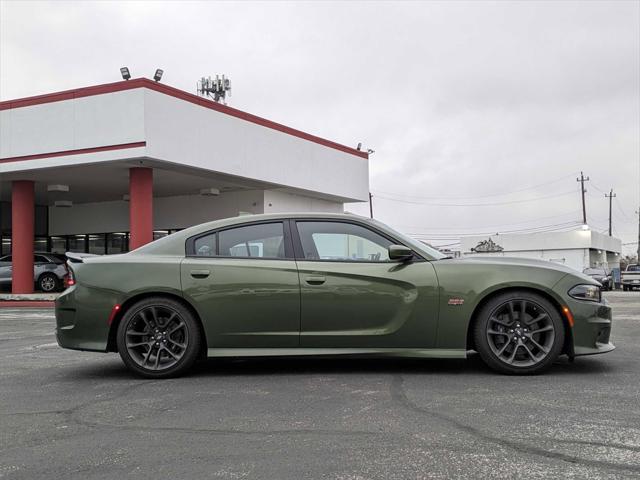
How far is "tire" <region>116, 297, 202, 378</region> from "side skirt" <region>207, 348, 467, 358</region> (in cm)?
23

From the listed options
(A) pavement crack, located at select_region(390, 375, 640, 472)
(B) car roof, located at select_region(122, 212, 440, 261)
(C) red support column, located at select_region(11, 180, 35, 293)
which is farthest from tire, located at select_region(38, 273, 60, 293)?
(A) pavement crack, located at select_region(390, 375, 640, 472)

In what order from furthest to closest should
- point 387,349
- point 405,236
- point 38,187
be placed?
point 38,187 < point 405,236 < point 387,349

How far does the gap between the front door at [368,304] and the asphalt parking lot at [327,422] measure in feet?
1.14

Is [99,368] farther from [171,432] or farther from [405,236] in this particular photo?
[405,236]

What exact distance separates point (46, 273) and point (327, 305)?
19.1 meters

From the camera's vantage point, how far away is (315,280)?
5434 mm

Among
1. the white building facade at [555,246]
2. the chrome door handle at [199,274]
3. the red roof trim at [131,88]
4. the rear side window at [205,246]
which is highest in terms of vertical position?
the red roof trim at [131,88]

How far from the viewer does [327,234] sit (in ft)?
18.9

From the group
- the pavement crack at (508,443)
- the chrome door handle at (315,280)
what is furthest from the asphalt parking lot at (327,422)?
the chrome door handle at (315,280)

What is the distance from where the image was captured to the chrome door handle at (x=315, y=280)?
543 cm

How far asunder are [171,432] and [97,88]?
1507 cm

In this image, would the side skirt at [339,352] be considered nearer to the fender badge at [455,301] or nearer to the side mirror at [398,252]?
the fender badge at [455,301]

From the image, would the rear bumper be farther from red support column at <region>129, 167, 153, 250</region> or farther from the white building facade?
the white building facade

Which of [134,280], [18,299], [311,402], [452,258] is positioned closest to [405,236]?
[452,258]
